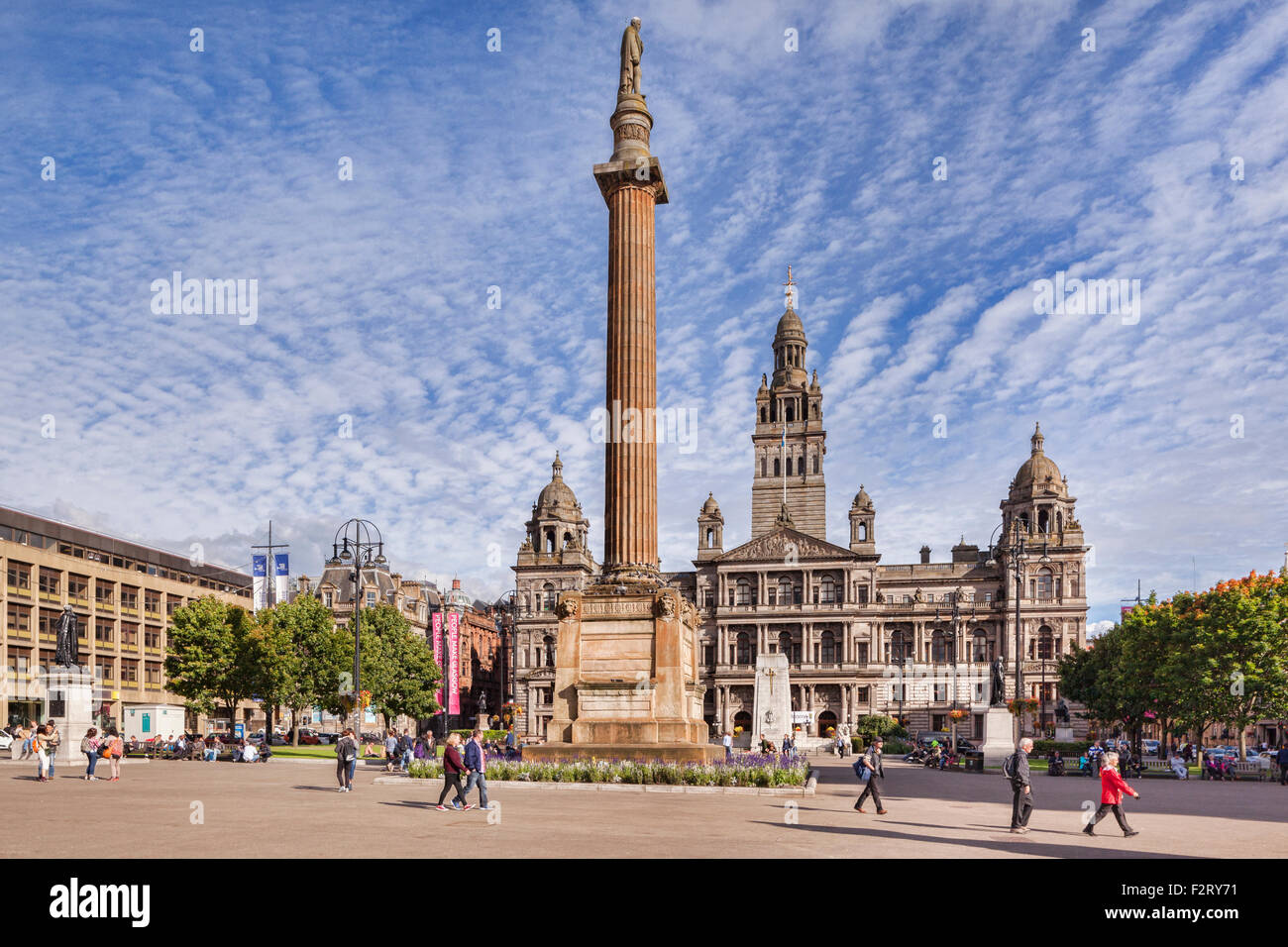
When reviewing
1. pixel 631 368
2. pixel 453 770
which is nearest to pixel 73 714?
pixel 631 368

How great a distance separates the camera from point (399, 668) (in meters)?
84.6

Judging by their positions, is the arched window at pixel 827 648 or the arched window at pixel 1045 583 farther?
the arched window at pixel 827 648

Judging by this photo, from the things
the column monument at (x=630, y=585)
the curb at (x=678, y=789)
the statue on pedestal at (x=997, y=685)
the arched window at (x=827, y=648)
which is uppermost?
the column monument at (x=630, y=585)

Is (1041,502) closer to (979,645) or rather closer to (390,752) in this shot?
(979,645)

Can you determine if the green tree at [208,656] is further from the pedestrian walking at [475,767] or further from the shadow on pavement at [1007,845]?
the shadow on pavement at [1007,845]

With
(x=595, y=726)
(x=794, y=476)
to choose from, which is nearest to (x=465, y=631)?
(x=794, y=476)

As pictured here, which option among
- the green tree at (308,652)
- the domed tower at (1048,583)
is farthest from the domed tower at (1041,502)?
the green tree at (308,652)

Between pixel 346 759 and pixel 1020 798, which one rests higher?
pixel 1020 798

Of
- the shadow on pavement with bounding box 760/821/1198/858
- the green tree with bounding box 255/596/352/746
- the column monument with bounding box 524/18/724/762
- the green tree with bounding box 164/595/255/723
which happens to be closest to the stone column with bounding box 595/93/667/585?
the column monument with bounding box 524/18/724/762

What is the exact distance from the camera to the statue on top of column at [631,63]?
106 feet

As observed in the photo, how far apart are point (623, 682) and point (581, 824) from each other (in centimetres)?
924

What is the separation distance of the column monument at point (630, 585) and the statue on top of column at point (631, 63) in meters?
0.03

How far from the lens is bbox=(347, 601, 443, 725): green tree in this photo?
270 feet
